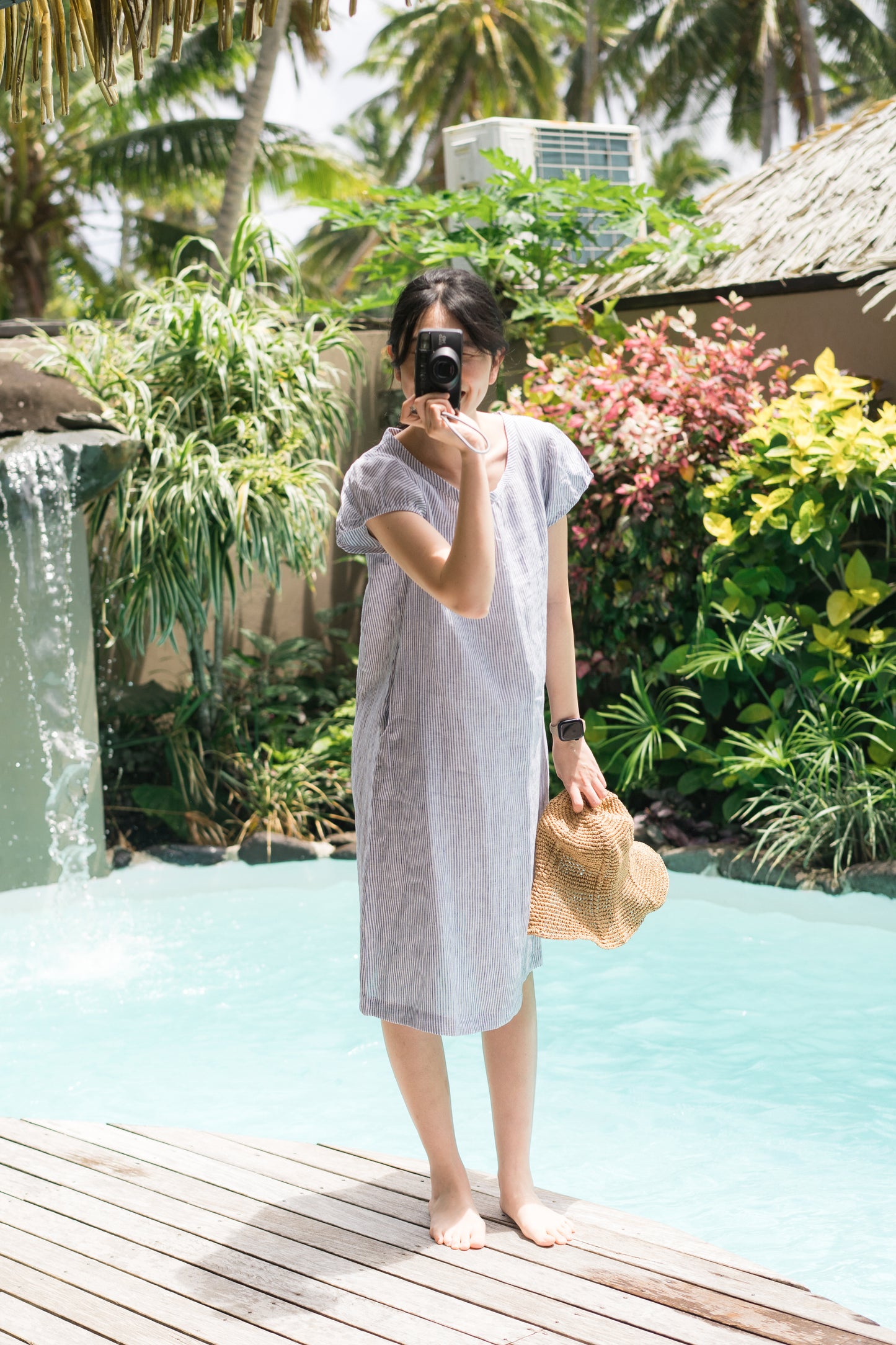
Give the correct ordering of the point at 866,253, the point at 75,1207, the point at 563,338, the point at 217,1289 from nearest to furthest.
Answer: the point at 217,1289 < the point at 75,1207 < the point at 866,253 < the point at 563,338

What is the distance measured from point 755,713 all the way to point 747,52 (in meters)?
20.6

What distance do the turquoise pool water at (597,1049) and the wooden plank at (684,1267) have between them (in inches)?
21.7

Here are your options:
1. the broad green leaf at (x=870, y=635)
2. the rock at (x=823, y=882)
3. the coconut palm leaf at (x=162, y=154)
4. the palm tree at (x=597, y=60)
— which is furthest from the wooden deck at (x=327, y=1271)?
the palm tree at (x=597, y=60)

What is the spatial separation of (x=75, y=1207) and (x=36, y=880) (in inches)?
133

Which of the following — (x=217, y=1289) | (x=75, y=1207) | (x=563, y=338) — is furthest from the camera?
(x=563, y=338)

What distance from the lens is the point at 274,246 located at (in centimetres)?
650

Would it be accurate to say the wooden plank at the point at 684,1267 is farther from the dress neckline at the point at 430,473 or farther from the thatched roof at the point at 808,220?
the thatched roof at the point at 808,220

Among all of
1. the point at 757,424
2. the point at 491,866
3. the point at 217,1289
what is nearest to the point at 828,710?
the point at 757,424

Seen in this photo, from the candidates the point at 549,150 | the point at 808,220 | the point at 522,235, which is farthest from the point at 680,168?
the point at 808,220

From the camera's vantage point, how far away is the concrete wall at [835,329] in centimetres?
607

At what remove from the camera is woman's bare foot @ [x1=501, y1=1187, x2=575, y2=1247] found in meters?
2.17

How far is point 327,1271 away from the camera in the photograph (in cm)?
208

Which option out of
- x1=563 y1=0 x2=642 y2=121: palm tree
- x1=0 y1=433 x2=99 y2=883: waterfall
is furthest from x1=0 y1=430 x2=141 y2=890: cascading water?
x1=563 y1=0 x2=642 y2=121: palm tree

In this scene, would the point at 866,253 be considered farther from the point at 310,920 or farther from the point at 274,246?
the point at 310,920
